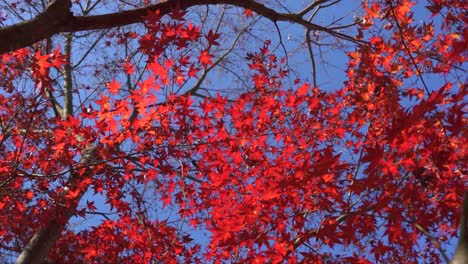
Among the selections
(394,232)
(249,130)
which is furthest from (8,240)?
(394,232)

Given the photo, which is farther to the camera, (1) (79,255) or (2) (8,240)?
(1) (79,255)

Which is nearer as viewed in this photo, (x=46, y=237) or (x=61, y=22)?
(x=61, y=22)

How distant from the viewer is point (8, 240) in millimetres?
6496

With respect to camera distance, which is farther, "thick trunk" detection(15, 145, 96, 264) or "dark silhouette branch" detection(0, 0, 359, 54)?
"thick trunk" detection(15, 145, 96, 264)

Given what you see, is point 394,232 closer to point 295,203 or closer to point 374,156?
point 374,156

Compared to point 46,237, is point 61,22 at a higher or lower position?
higher

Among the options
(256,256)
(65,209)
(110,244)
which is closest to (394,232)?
(256,256)

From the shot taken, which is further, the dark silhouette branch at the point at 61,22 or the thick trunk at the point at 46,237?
the thick trunk at the point at 46,237

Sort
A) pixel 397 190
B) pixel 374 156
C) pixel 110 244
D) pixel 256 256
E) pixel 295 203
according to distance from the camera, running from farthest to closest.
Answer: pixel 110 244 → pixel 295 203 → pixel 256 256 → pixel 397 190 → pixel 374 156

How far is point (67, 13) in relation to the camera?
3.06 meters

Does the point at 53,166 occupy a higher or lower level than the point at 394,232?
higher

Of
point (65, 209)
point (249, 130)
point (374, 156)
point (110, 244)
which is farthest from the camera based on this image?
point (110, 244)

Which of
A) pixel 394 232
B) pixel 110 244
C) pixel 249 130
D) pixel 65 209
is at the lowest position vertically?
pixel 394 232

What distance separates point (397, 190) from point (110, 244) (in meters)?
5.15
